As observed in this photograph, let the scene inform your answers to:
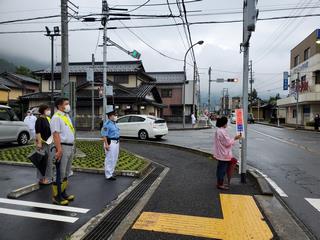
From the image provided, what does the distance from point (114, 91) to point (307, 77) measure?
24.5 metres

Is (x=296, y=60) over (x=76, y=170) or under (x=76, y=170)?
over

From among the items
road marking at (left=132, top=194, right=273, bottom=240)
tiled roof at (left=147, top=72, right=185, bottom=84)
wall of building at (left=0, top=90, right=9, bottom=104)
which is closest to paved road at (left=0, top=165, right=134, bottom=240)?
road marking at (left=132, top=194, right=273, bottom=240)

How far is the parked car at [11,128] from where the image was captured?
13.2 metres

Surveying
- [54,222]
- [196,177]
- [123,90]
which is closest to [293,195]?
[196,177]

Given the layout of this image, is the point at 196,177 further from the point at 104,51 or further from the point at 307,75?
the point at 307,75

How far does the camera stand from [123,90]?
33.0 m

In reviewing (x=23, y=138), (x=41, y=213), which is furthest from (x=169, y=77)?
(x=41, y=213)

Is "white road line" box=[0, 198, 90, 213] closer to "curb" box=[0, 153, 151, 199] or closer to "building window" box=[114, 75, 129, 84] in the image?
"curb" box=[0, 153, 151, 199]

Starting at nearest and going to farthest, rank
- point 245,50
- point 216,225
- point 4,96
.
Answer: point 216,225 < point 245,50 < point 4,96

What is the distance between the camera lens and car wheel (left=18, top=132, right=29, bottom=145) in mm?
14000

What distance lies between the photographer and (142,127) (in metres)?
18.5

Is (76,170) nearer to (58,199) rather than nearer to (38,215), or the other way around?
(58,199)

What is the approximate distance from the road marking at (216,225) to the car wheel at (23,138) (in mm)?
10772

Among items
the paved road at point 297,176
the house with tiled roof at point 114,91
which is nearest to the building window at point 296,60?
the house with tiled roof at point 114,91
